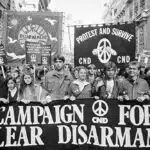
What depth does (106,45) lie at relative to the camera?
625cm

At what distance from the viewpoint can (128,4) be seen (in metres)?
42.6

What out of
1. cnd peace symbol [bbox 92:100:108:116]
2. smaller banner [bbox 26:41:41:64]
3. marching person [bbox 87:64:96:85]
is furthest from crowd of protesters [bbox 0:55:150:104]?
smaller banner [bbox 26:41:41:64]

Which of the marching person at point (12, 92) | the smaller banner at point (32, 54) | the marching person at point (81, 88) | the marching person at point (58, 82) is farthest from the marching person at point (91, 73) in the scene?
the marching person at point (12, 92)

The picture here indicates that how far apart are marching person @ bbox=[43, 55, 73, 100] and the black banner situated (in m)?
0.41

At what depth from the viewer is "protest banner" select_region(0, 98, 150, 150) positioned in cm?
493

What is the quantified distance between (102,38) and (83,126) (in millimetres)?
1939

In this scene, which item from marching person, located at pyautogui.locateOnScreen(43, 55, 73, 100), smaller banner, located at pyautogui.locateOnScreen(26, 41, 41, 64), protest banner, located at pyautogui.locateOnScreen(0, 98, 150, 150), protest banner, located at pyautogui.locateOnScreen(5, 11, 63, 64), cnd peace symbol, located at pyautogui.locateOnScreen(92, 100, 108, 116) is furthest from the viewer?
protest banner, located at pyautogui.locateOnScreen(5, 11, 63, 64)

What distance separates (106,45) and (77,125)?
71.2 inches

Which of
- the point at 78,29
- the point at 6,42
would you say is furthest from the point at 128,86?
the point at 6,42

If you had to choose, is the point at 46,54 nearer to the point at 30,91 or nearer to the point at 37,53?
the point at 37,53

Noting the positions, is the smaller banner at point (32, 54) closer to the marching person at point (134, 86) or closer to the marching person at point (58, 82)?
the marching person at point (58, 82)

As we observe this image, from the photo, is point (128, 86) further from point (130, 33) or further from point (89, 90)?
point (130, 33)

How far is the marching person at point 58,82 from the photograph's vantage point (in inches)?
237

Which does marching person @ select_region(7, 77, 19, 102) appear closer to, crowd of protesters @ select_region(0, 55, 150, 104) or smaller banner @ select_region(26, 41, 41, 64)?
crowd of protesters @ select_region(0, 55, 150, 104)
